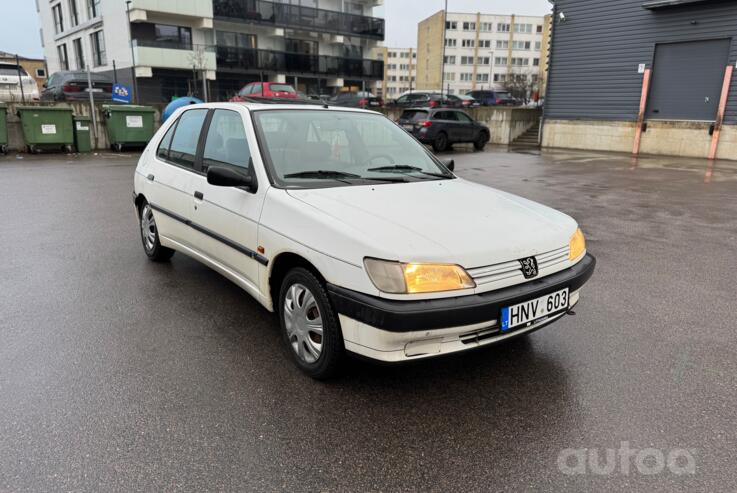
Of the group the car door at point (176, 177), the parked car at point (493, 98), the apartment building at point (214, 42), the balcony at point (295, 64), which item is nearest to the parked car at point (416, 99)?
the balcony at point (295, 64)

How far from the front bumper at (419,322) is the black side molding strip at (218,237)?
2.63 feet

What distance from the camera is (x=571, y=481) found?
7.51 feet

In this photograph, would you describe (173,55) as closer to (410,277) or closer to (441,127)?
(441,127)

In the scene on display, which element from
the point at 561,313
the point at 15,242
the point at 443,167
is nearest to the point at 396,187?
the point at 443,167

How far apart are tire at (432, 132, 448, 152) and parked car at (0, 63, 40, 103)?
15658 mm

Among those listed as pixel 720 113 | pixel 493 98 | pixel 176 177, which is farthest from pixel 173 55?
pixel 176 177

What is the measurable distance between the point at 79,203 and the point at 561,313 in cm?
804

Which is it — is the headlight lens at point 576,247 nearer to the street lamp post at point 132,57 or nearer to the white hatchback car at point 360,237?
the white hatchback car at point 360,237

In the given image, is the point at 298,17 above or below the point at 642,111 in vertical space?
above

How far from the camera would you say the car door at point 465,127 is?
2003cm

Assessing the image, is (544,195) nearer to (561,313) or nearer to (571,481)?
(561,313)

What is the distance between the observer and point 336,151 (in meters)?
3.81

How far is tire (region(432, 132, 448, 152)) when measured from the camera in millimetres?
19408

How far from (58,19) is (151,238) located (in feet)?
133
